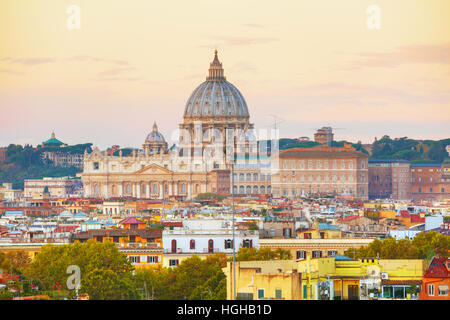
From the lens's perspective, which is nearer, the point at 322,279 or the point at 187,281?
the point at 322,279

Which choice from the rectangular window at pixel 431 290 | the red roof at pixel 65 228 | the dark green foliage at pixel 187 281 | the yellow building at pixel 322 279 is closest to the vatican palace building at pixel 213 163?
the red roof at pixel 65 228

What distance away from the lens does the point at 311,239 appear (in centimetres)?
2430

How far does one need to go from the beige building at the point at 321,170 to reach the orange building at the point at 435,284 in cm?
5909

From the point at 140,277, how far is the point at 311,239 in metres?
5.17

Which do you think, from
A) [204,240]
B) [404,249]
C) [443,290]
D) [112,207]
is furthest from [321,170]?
[443,290]

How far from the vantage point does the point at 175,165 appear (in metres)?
87.4

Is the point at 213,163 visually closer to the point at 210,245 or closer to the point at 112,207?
the point at 112,207

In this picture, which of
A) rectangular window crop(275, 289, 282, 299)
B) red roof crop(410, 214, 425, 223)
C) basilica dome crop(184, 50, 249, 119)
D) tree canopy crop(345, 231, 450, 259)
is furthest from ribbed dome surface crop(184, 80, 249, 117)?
rectangular window crop(275, 289, 282, 299)

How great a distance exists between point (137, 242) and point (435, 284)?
31.0 feet

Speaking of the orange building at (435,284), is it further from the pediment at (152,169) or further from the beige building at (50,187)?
the pediment at (152,169)

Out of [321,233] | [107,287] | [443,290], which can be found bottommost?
[107,287]
